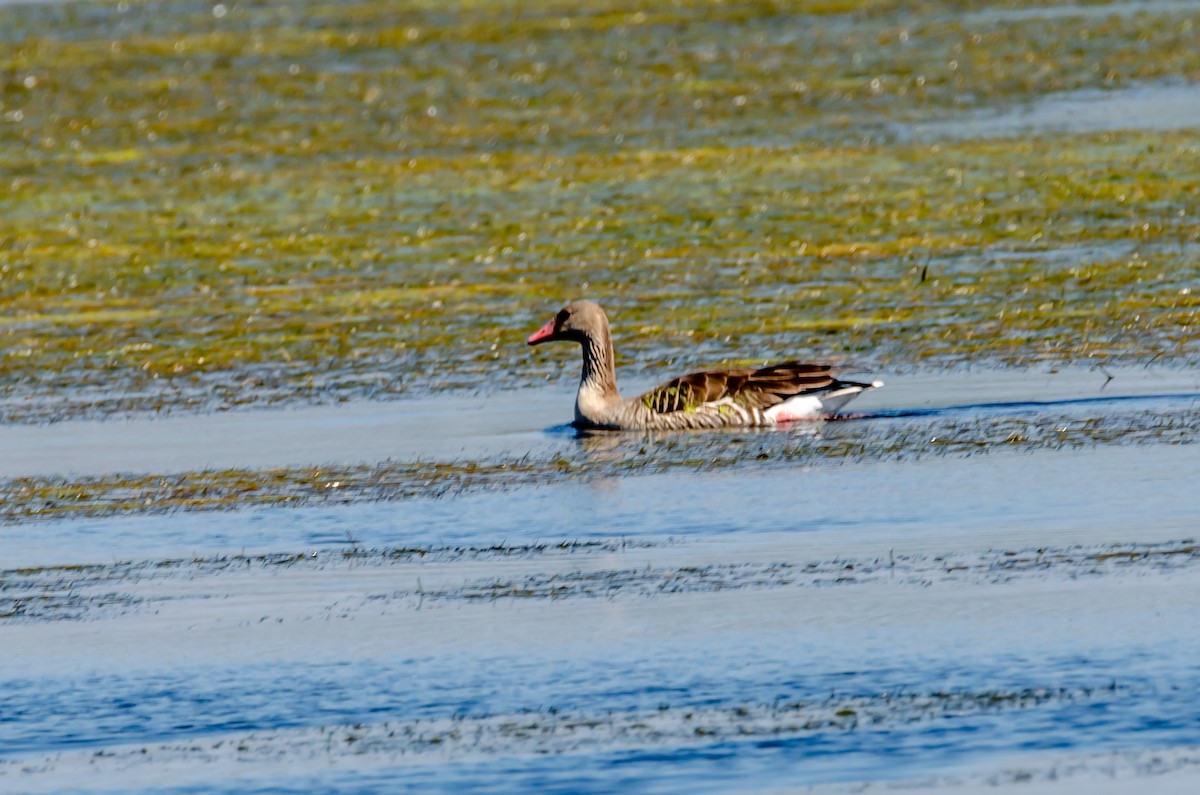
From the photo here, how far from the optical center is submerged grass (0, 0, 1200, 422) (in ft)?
59.5

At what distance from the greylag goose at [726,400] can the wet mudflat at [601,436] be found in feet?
0.61

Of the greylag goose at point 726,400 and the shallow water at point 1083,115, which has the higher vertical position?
the shallow water at point 1083,115

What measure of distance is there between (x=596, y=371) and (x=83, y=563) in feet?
15.4

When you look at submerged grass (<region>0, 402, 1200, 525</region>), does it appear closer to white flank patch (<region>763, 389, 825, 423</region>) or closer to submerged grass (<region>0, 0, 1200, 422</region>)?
white flank patch (<region>763, 389, 825, 423</region>)

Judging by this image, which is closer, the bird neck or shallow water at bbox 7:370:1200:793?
shallow water at bbox 7:370:1200:793

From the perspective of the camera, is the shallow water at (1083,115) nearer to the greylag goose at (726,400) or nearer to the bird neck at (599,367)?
the bird neck at (599,367)

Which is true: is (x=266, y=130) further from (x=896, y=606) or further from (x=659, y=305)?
(x=896, y=606)

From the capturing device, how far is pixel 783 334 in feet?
59.2

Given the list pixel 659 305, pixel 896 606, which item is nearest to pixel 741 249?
pixel 659 305

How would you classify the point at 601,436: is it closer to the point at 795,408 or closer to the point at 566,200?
the point at 795,408

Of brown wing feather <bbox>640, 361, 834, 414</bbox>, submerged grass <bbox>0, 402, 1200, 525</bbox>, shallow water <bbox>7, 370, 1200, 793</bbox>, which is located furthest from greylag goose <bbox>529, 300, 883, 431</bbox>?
shallow water <bbox>7, 370, 1200, 793</bbox>

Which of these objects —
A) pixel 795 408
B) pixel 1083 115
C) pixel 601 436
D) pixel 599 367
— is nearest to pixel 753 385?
pixel 795 408

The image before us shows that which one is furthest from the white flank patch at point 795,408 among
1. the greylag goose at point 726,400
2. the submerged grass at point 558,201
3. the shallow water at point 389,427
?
the submerged grass at point 558,201

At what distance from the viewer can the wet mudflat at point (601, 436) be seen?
344 inches
